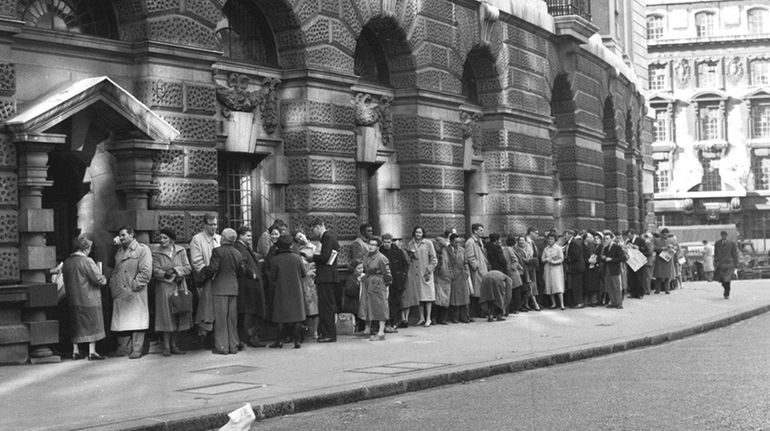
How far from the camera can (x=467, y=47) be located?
25547 mm

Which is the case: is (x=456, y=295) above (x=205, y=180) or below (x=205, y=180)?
below

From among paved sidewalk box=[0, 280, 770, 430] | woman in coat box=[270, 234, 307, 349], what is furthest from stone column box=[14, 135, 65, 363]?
woman in coat box=[270, 234, 307, 349]

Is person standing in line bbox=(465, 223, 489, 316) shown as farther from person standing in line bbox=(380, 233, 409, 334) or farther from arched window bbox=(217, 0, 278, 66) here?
arched window bbox=(217, 0, 278, 66)

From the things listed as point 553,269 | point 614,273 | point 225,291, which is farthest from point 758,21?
point 225,291

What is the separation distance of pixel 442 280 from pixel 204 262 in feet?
20.7

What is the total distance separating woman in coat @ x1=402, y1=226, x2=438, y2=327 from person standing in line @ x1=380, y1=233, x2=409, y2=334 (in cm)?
29

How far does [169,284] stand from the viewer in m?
16.5

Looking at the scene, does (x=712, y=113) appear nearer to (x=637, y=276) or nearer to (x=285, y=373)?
(x=637, y=276)

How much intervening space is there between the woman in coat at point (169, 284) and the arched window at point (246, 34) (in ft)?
13.8

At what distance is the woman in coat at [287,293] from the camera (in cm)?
1738

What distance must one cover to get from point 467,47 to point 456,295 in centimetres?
602

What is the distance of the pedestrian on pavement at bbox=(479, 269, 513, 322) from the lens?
23.1 metres

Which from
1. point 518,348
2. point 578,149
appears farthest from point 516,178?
point 518,348

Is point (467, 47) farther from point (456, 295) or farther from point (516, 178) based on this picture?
point (456, 295)
